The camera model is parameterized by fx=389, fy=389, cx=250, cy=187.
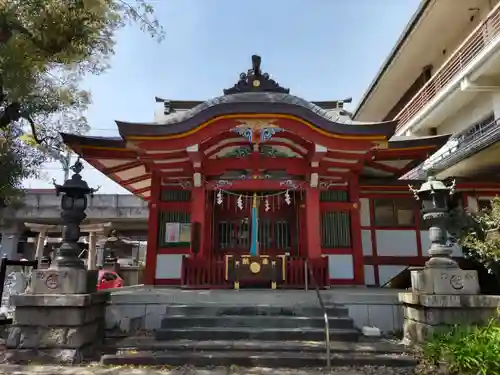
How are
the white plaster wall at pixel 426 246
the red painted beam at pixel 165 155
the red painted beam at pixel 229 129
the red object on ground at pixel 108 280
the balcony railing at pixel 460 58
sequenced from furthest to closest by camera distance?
1. the red object on ground at pixel 108 280
2. the white plaster wall at pixel 426 246
3. the balcony railing at pixel 460 58
4. the red painted beam at pixel 165 155
5. the red painted beam at pixel 229 129

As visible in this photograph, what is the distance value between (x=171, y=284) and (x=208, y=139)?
13.2ft

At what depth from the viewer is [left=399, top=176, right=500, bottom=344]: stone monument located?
18.8 feet

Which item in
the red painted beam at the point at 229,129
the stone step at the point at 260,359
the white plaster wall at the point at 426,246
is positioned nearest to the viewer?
the stone step at the point at 260,359

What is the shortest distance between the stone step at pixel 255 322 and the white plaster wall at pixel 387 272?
16.2ft

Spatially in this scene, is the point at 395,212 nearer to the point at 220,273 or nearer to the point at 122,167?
the point at 220,273

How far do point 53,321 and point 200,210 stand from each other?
4434mm

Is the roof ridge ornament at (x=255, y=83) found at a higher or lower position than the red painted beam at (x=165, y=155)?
higher

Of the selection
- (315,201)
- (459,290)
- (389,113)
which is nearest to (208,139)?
(315,201)

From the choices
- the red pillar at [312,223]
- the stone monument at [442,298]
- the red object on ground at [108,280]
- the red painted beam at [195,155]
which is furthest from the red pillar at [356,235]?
the red object on ground at [108,280]

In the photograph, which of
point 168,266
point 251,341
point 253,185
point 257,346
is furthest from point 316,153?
point 168,266

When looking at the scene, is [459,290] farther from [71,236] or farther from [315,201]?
[71,236]

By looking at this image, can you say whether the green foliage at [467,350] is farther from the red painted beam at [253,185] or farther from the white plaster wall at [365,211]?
the white plaster wall at [365,211]

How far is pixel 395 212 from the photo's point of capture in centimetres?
1142

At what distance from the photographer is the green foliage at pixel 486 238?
664cm
